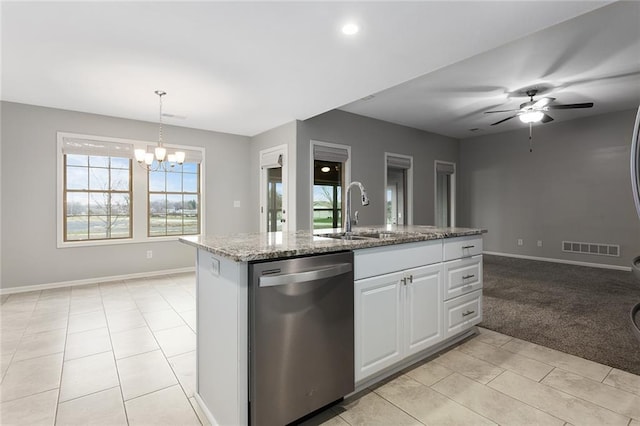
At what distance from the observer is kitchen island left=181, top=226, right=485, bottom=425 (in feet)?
4.66

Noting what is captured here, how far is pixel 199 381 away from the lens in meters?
1.80

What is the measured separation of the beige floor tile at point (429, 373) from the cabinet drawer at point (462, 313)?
0.29 metres

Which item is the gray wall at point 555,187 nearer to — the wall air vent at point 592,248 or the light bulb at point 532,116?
the wall air vent at point 592,248

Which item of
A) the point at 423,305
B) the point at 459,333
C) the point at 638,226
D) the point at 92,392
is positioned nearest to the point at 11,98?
the point at 92,392

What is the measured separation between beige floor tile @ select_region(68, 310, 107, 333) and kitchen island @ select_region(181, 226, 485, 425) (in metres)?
1.85

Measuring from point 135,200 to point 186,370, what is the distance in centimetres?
369

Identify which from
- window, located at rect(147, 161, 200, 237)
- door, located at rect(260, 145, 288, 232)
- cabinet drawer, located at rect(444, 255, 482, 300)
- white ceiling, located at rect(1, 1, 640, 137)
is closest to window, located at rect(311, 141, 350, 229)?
door, located at rect(260, 145, 288, 232)

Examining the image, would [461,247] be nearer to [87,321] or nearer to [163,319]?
[163,319]

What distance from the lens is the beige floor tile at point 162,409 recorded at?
166 cm

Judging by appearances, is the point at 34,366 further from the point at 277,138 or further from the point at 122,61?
the point at 277,138

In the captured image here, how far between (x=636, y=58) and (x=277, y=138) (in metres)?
4.54

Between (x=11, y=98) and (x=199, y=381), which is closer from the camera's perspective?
(x=199, y=381)

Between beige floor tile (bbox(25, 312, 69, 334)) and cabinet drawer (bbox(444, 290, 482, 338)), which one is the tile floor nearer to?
beige floor tile (bbox(25, 312, 69, 334))

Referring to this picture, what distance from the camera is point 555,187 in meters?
6.14
